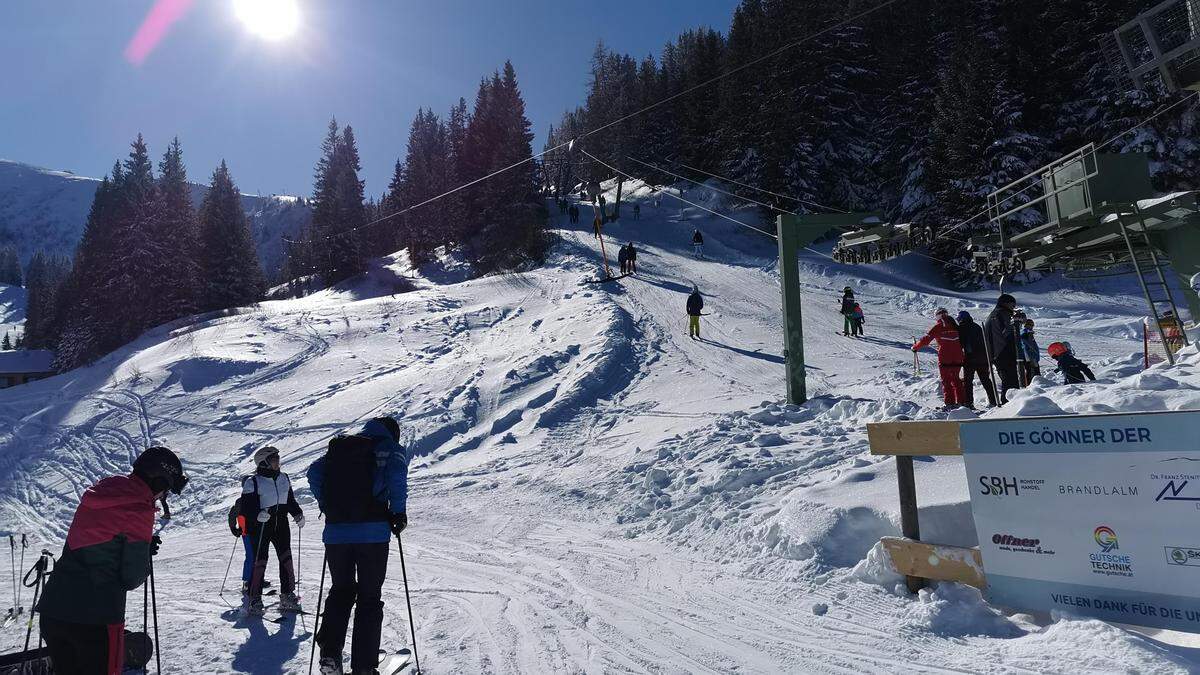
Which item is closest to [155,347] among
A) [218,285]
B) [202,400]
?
[202,400]

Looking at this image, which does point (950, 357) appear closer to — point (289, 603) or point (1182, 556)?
point (1182, 556)

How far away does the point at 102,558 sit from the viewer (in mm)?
3682

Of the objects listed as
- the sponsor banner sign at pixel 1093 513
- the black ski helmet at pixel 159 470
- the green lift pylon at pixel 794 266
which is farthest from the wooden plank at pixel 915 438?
the green lift pylon at pixel 794 266

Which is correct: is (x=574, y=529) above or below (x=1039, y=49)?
below

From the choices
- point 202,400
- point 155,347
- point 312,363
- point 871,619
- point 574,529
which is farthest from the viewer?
point 155,347

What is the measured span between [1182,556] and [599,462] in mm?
8659

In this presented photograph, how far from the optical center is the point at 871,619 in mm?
4938

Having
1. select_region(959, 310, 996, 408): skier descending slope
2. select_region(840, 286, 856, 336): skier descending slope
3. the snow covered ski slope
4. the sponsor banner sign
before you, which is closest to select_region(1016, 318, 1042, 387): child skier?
the snow covered ski slope

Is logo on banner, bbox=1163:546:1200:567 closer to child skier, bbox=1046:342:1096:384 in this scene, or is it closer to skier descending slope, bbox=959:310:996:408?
skier descending slope, bbox=959:310:996:408

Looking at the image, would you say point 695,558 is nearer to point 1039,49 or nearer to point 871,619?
point 871,619

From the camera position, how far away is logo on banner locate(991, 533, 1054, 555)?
175 inches

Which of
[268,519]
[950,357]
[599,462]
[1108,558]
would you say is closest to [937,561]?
[1108,558]

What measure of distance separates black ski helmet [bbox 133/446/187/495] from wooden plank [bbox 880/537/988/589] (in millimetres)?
4929

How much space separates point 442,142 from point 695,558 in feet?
256
